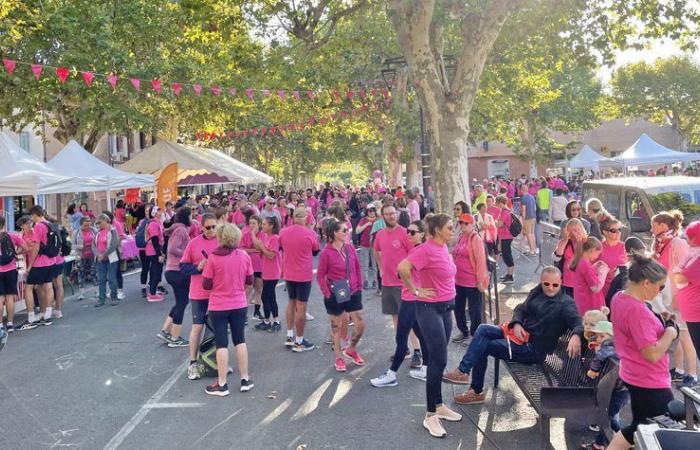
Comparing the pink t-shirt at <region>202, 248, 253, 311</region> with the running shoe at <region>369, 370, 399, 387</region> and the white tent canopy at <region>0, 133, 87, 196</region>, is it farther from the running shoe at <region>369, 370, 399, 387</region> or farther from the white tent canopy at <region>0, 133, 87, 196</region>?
the white tent canopy at <region>0, 133, 87, 196</region>

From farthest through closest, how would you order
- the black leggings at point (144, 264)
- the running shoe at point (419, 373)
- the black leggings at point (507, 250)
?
the black leggings at point (507, 250), the black leggings at point (144, 264), the running shoe at point (419, 373)

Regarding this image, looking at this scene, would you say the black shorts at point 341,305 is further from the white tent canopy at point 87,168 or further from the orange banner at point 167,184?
the orange banner at point 167,184

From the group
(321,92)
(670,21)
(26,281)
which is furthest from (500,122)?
(26,281)

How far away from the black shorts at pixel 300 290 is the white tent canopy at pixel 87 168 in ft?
27.9

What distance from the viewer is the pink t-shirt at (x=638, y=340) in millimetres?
3777

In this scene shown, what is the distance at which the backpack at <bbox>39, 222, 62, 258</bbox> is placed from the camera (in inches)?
372

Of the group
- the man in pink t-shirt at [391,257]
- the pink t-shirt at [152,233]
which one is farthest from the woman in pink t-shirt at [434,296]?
the pink t-shirt at [152,233]

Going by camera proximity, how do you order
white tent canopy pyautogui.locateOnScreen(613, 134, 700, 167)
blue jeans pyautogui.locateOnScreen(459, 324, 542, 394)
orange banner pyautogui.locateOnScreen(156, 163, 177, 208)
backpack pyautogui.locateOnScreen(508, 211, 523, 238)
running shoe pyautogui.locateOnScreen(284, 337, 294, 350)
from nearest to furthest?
1. blue jeans pyautogui.locateOnScreen(459, 324, 542, 394)
2. running shoe pyautogui.locateOnScreen(284, 337, 294, 350)
3. backpack pyautogui.locateOnScreen(508, 211, 523, 238)
4. orange banner pyautogui.locateOnScreen(156, 163, 177, 208)
5. white tent canopy pyautogui.locateOnScreen(613, 134, 700, 167)

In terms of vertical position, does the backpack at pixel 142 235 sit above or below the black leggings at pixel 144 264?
above

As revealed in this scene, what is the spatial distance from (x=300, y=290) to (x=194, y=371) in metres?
1.58

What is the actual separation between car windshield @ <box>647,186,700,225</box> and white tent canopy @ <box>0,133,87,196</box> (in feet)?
35.8

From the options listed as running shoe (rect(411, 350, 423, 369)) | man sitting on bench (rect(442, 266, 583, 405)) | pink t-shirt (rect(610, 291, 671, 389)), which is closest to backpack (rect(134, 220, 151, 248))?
running shoe (rect(411, 350, 423, 369))

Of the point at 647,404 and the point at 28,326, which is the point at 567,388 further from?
the point at 28,326

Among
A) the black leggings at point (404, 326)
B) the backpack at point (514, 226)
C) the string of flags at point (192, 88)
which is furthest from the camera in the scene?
the string of flags at point (192, 88)
